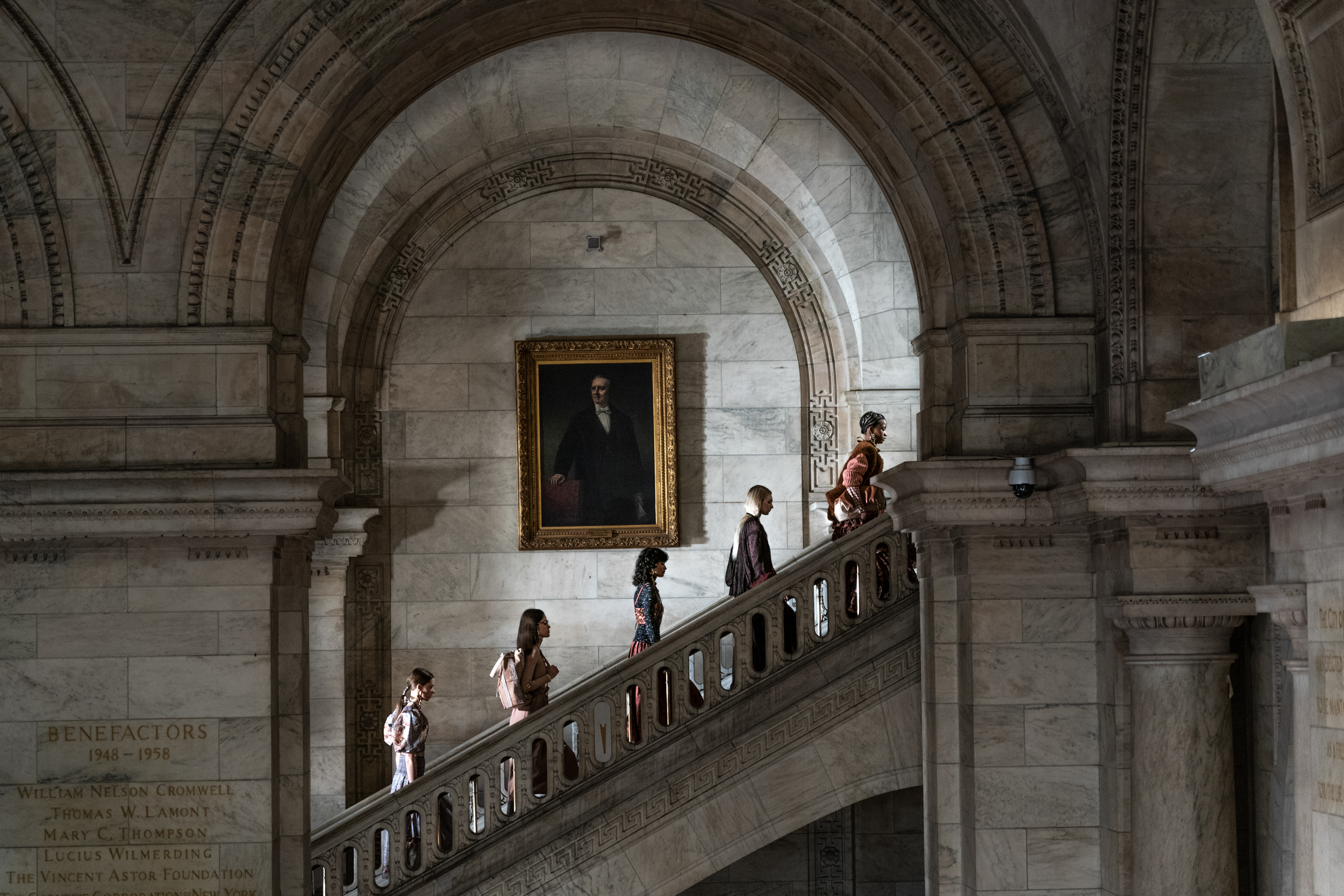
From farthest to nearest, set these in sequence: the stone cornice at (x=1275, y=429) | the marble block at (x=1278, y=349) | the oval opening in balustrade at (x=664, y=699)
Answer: the oval opening in balustrade at (x=664, y=699), the marble block at (x=1278, y=349), the stone cornice at (x=1275, y=429)

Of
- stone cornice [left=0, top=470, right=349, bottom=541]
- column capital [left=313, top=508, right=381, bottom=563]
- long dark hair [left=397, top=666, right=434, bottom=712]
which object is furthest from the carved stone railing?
column capital [left=313, top=508, right=381, bottom=563]

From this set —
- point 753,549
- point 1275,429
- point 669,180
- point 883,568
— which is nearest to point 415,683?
point 753,549

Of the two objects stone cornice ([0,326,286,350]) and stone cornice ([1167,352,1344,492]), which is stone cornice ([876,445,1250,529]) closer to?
stone cornice ([1167,352,1344,492])

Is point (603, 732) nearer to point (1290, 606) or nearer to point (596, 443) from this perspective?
point (596, 443)

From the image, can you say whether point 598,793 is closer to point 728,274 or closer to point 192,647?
point 192,647

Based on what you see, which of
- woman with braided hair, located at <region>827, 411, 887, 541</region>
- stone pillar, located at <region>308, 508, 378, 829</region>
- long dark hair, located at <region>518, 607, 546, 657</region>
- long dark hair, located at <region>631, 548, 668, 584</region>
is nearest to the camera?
long dark hair, located at <region>518, 607, 546, 657</region>

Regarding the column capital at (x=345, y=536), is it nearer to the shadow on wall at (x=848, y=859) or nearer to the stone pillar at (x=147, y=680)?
the shadow on wall at (x=848, y=859)

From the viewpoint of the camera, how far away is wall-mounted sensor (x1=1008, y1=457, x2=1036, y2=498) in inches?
294

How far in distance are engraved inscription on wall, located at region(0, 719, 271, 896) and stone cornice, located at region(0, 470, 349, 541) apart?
3.31 feet

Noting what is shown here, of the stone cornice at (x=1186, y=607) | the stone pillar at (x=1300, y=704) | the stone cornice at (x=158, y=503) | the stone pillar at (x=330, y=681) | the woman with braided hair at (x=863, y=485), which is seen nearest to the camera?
the stone pillar at (x=1300, y=704)

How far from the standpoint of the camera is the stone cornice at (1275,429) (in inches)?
157

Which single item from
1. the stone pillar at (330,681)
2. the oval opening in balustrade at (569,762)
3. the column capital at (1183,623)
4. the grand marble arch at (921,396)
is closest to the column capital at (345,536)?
the stone pillar at (330,681)

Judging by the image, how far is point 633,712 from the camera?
911cm

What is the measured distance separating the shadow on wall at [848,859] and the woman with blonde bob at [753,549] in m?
3.38
